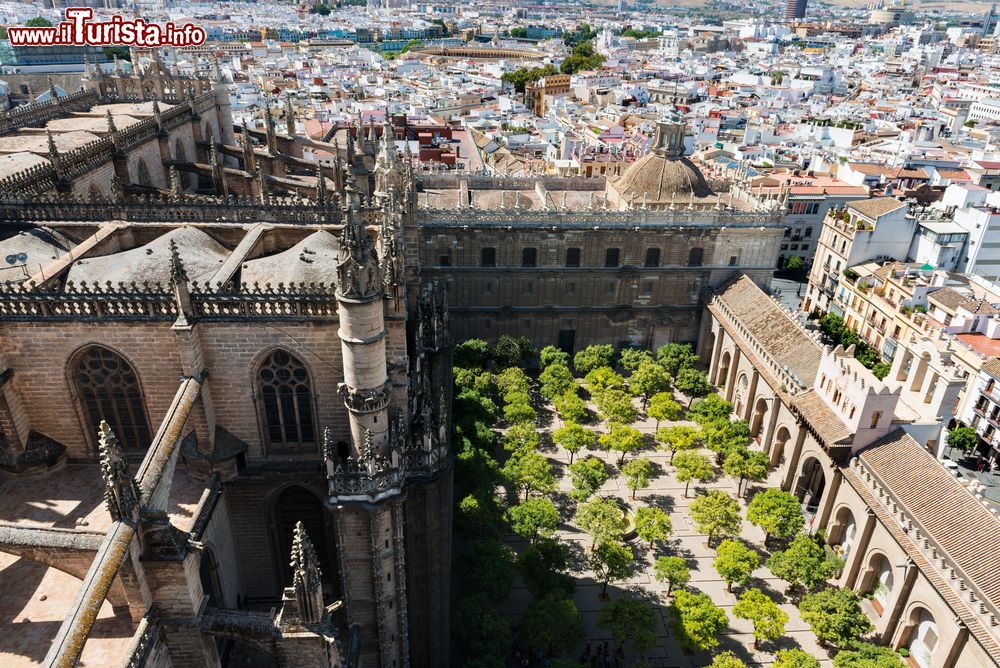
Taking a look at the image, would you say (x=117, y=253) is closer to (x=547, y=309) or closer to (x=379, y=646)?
(x=379, y=646)

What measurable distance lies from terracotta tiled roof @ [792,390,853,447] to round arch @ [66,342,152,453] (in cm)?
3132

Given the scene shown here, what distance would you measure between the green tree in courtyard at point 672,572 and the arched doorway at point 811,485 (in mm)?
12060

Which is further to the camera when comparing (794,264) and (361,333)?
(794,264)

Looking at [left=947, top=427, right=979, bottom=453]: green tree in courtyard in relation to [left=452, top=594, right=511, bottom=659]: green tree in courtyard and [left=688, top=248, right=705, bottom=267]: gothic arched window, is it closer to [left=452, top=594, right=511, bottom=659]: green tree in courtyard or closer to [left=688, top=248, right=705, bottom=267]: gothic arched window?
[left=688, top=248, right=705, bottom=267]: gothic arched window

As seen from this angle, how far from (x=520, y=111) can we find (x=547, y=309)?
8028 centimetres

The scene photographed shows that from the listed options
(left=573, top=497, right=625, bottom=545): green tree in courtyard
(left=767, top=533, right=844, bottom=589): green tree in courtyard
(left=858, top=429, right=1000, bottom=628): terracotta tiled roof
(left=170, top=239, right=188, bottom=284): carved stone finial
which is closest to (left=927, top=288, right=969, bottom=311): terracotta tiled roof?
(left=858, top=429, right=1000, bottom=628): terracotta tiled roof

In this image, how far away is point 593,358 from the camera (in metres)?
50.5

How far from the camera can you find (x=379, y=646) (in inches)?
831

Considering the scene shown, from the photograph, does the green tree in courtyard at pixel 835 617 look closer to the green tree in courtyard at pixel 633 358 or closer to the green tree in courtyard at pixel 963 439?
the green tree in courtyard at pixel 963 439

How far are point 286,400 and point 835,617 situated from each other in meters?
24.2

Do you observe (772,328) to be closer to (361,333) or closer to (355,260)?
(361,333)

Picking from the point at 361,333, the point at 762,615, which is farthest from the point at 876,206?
the point at 361,333

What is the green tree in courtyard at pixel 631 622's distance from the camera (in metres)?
27.0

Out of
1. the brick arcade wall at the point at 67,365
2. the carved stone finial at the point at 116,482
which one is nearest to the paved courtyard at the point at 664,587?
the brick arcade wall at the point at 67,365
